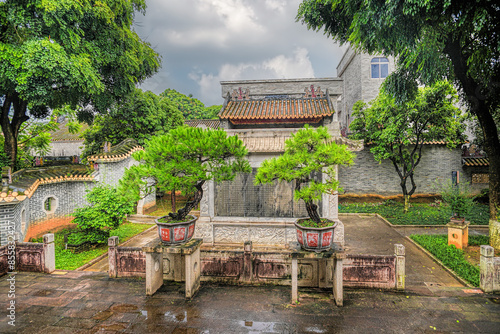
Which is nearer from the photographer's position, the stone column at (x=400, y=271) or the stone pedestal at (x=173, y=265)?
the stone pedestal at (x=173, y=265)

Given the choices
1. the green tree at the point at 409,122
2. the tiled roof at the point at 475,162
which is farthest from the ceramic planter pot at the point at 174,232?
the tiled roof at the point at 475,162

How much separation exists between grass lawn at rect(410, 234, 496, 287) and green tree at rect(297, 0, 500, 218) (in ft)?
4.81

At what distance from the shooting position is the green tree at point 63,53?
8.30m

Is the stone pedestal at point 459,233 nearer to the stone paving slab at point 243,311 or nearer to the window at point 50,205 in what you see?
A: the stone paving slab at point 243,311

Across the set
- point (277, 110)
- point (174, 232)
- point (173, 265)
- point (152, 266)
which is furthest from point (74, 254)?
point (277, 110)

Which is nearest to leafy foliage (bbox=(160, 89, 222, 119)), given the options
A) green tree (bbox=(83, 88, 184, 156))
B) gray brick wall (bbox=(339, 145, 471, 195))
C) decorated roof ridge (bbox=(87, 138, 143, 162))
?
green tree (bbox=(83, 88, 184, 156))

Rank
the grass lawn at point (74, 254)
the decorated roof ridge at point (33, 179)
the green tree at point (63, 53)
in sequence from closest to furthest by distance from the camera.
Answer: the grass lawn at point (74, 254)
the decorated roof ridge at point (33, 179)
the green tree at point (63, 53)

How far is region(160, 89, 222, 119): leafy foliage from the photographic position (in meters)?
37.2

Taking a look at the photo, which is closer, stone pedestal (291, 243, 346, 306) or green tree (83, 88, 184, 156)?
stone pedestal (291, 243, 346, 306)

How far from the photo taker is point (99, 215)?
840 cm

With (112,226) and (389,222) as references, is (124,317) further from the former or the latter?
(389,222)

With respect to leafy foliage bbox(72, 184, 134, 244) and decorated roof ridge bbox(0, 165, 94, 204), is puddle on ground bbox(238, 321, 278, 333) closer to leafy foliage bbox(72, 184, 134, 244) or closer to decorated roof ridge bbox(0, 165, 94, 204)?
leafy foliage bbox(72, 184, 134, 244)

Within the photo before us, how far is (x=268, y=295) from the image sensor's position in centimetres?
521

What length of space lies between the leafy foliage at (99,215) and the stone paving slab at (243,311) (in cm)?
293
